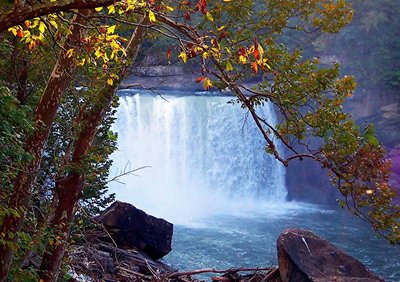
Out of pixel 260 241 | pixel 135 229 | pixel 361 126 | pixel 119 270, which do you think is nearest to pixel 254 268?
pixel 119 270

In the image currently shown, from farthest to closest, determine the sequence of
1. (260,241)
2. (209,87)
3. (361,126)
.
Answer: (361,126) < (260,241) < (209,87)

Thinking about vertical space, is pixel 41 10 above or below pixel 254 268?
above

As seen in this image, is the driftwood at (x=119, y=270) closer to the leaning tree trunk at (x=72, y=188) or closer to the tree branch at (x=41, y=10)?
the leaning tree trunk at (x=72, y=188)

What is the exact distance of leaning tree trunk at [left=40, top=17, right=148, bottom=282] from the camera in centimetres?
637

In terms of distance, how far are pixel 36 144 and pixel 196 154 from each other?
865 inches

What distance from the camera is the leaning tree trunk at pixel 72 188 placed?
637 centimetres

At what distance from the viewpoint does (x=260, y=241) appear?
19844 millimetres

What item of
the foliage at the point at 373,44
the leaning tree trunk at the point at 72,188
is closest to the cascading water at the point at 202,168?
the foliage at the point at 373,44

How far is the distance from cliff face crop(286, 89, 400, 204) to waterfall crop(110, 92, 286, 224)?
1.59m

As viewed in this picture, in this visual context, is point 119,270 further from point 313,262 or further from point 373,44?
point 373,44

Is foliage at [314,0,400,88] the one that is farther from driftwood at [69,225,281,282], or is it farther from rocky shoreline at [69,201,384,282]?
driftwood at [69,225,281,282]

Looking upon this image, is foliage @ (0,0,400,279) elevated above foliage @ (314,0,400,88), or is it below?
below

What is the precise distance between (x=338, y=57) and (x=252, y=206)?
1145 cm

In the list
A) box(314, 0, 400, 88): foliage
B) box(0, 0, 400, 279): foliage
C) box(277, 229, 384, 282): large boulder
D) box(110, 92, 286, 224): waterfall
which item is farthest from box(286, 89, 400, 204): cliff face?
box(0, 0, 400, 279): foliage
